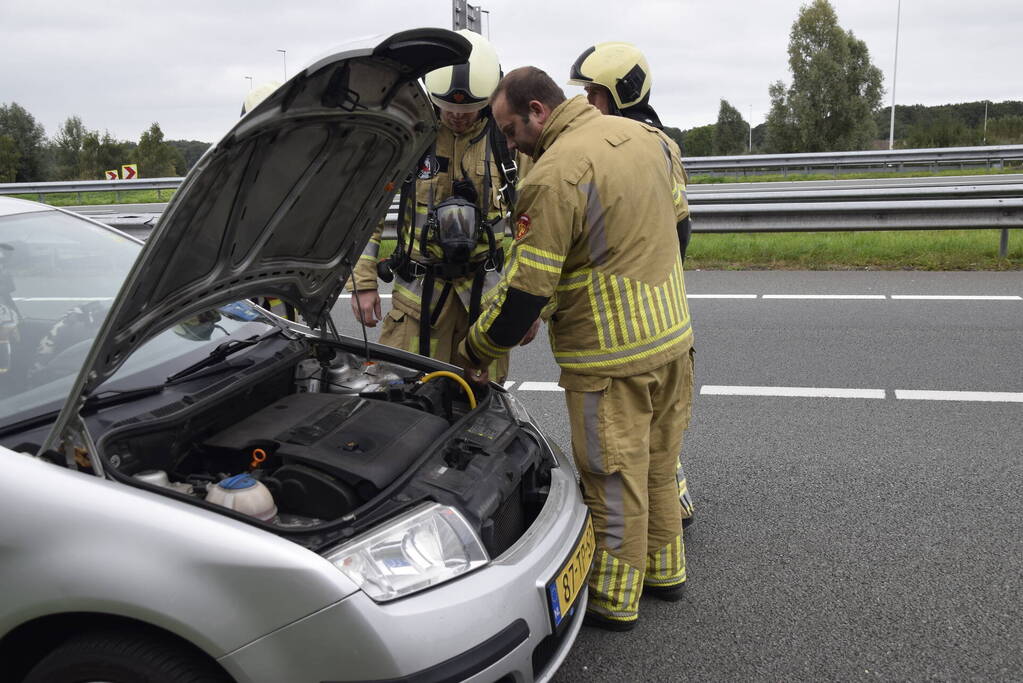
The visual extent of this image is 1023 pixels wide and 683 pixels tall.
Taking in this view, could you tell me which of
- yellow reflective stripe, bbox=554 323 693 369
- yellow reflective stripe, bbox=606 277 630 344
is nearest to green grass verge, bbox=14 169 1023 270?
yellow reflective stripe, bbox=554 323 693 369

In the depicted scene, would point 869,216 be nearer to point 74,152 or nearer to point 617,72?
point 617,72

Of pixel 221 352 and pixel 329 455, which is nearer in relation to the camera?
pixel 329 455

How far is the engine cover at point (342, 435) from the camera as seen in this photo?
7.60 feet

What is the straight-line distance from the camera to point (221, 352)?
2.92 meters

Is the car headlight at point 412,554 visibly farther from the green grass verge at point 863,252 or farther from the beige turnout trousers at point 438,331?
the green grass verge at point 863,252

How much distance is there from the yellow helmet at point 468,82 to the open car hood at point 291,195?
0.73 metres

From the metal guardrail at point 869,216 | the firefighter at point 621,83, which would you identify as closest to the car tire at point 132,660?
the firefighter at point 621,83

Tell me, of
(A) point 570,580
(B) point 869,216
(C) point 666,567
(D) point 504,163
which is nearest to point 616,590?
(C) point 666,567

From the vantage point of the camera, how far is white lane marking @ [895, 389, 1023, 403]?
4903mm

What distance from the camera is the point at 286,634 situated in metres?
1.85

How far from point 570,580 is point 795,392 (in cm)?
319

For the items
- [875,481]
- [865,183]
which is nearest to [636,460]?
[875,481]

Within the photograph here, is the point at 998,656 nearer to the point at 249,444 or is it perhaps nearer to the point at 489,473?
the point at 489,473

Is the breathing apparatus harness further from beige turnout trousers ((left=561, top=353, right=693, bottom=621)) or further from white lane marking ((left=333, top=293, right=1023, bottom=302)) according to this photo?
white lane marking ((left=333, top=293, right=1023, bottom=302))
